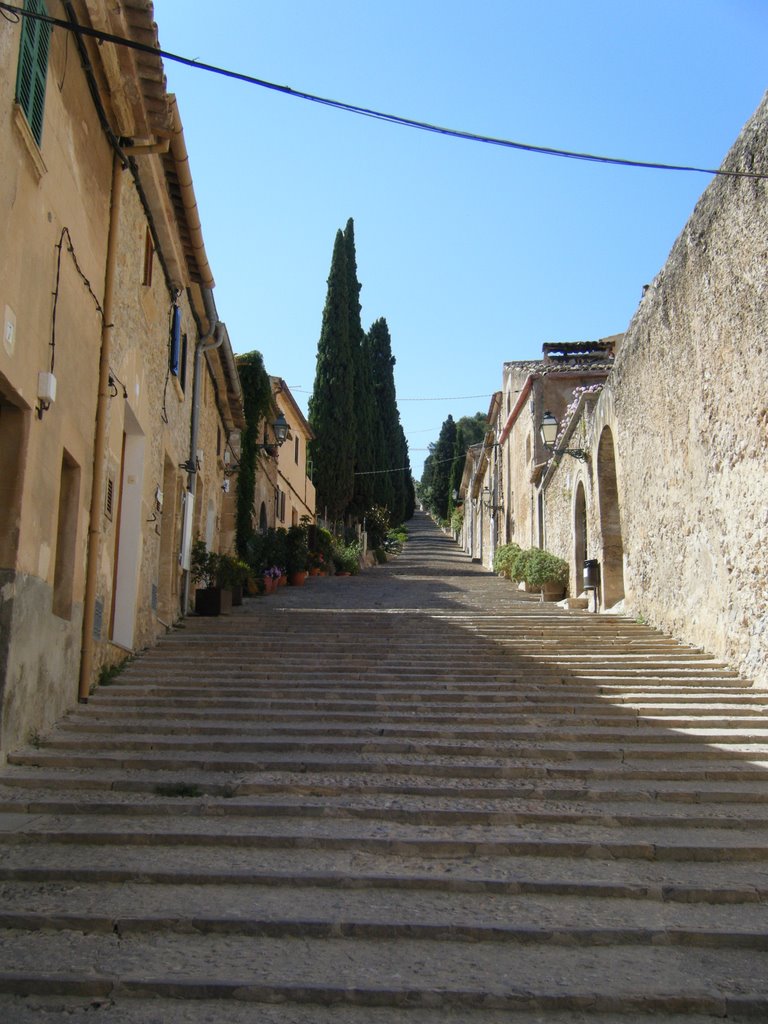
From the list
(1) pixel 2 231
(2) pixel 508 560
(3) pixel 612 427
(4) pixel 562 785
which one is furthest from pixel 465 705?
(2) pixel 508 560

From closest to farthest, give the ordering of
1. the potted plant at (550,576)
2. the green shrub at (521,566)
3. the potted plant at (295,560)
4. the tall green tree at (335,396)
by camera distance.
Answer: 1. the potted plant at (550,576)
2. the green shrub at (521,566)
3. the potted plant at (295,560)
4. the tall green tree at (335,396)

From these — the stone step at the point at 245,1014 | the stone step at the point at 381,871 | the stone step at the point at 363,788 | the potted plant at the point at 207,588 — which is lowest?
the stone step at the point at 245,1014

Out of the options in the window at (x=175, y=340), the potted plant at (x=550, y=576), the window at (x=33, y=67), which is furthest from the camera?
the potted plant at (x=550, y=576)

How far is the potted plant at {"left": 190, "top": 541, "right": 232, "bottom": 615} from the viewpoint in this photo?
1394 centimetres

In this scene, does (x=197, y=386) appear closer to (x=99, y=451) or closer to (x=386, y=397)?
(x=99, y=451)

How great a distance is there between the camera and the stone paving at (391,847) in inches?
158

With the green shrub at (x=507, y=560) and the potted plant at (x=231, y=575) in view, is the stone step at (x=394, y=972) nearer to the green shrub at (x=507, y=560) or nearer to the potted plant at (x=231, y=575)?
the potted plant at (x=231, y=575)

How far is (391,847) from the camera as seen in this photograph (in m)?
5.63

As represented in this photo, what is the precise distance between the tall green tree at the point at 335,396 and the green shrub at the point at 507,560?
7652 mm

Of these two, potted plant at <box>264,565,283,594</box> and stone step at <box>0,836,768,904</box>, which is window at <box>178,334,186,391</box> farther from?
stone step at <box>0,836,768,904</box>

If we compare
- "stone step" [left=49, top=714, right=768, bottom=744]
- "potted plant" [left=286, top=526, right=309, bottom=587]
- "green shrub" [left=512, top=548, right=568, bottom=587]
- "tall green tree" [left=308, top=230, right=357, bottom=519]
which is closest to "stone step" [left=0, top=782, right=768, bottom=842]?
"stone step" [left=49, top=714, right=768, bottom=744]

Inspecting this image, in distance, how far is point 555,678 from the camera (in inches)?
378

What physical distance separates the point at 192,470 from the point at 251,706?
18.7 ft

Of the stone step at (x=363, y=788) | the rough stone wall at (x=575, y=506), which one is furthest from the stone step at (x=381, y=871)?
the rough stone wall at (x=575, y=506)
